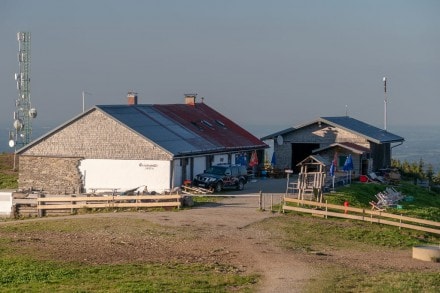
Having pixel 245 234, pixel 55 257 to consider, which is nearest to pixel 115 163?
pixel 245 234

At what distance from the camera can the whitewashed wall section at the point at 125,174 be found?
155 feet

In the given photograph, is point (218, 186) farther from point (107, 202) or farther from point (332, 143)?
point (332, 143)

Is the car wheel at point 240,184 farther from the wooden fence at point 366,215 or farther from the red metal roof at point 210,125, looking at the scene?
the wooden fence at point 366,215

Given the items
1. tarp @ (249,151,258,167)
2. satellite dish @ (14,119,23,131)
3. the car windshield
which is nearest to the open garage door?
tarp @ (249,151,258,167)

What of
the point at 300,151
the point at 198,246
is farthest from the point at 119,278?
the point at 300,151

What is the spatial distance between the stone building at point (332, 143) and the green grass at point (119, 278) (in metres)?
31.6

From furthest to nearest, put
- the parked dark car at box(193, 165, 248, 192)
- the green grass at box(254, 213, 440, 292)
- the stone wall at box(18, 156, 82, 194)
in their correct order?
the stone wall at box(18, 156, 82, 194) → the parked dark car at box(193, 165, 248, 192) → the green grass at box(254, 213, 440, 292)

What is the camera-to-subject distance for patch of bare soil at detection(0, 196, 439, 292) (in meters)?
27.8

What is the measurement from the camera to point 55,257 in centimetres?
2930

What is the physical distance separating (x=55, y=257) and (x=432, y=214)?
75.1 ft

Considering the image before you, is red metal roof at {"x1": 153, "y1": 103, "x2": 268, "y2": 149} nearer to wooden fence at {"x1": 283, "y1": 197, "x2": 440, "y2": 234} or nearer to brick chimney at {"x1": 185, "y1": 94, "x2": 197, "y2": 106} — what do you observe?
brick chimney at {"x1": 185, "y1": 94, "x2": 197, "y2": 106}

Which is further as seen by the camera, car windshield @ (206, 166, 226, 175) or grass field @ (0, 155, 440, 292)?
car windshield @ (206, 166, 226, 175)

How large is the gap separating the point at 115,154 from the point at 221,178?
592 cm

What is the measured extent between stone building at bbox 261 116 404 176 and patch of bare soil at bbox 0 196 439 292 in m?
19.8
